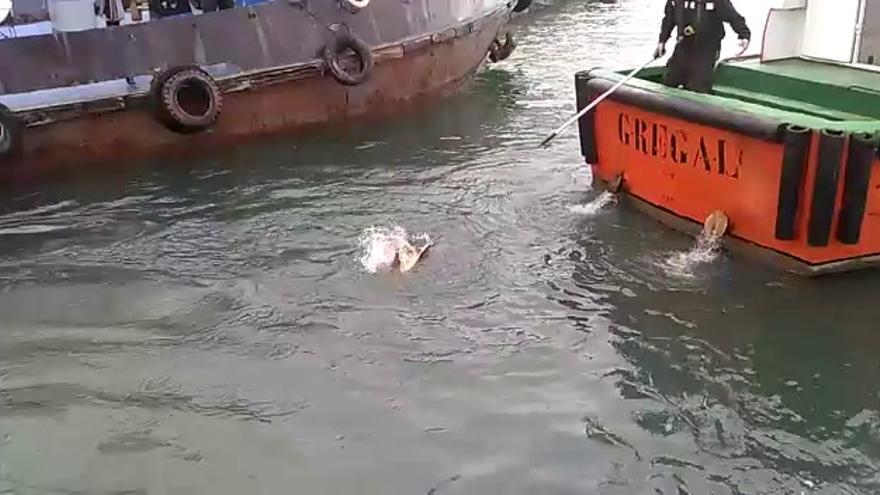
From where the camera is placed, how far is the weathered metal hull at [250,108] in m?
10.7

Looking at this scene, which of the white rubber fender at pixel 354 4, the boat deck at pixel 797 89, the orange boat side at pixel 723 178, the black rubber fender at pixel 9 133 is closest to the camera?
the orange boat side at pixel 723 178

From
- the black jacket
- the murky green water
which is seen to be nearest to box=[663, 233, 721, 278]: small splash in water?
the murky green water

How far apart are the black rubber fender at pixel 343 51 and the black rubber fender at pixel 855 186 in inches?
267

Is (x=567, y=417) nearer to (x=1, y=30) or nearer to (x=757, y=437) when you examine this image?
(x=757, y=437)

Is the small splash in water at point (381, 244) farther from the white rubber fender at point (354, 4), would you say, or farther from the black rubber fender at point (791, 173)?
the white rubber fender at point (354, 4)

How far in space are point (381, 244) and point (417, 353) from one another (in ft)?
6.81

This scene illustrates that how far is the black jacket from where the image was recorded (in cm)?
788

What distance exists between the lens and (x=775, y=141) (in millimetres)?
6625

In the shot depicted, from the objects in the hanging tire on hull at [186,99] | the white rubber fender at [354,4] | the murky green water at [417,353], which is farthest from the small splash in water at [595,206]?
the white rubber fender at [354,4]

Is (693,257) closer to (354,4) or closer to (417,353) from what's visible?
(417,353)

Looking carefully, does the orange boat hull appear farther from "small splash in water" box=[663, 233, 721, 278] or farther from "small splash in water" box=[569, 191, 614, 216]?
"small splash in water" box=[569, 191, 614, 216]

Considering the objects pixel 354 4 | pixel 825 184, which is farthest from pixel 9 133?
pixel 825 184

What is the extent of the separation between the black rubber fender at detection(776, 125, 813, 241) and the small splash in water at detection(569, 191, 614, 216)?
220 centimetres

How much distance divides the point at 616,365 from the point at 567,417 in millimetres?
717
